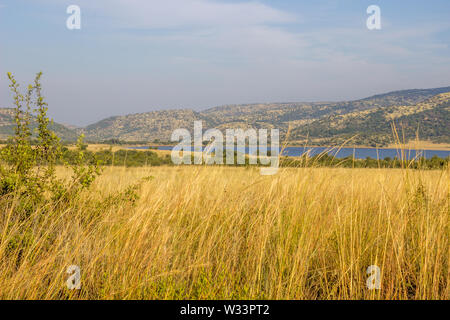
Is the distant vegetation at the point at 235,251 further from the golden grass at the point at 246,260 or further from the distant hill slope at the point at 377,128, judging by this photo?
the distant hill slope at the point at 377,128

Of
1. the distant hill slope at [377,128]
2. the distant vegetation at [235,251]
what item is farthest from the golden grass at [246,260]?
the distant hill slope at [377,128]

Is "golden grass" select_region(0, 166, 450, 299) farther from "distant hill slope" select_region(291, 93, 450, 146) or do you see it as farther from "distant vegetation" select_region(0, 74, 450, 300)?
"distant hill slope" select_region(291, 93, 450, 146)

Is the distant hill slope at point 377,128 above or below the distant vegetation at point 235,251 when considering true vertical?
above

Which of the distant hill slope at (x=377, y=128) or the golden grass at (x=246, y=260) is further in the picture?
the distant hill slope at (x=377, y=128)

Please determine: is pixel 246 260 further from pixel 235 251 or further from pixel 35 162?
pixel 35 162

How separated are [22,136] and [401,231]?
3662mm

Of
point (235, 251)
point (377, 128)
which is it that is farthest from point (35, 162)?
point (377, 128)

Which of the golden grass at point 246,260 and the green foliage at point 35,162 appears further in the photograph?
the green foliage at point 35,162

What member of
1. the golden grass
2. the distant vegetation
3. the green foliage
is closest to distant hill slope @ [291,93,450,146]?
the distant vegetation

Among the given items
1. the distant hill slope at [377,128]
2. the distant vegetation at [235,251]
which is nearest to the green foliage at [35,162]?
the distant vegetation at [235,251]

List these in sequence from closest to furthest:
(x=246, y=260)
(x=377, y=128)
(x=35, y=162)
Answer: (x=246, y=260) → (x=35, y=162) → (x=377, y=128)
